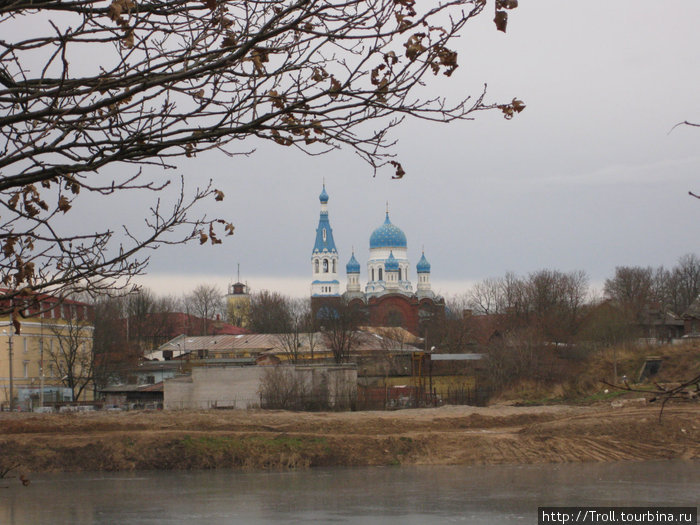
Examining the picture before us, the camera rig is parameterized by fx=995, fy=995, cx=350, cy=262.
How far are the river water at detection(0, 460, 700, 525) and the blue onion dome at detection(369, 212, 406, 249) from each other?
97156 mm

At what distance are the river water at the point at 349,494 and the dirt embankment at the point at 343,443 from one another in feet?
3.69

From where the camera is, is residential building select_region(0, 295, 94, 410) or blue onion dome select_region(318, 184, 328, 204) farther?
blue onion dome select_region(318, 184, 328, 204)

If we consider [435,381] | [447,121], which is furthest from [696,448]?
[447,121]

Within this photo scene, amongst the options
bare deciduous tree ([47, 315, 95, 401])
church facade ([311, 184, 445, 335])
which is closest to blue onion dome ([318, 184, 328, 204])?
church facade ([311, 184, 445, 335])

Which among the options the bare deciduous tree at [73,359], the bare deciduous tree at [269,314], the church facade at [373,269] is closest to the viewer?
the bare deciduous tree at [73,359]

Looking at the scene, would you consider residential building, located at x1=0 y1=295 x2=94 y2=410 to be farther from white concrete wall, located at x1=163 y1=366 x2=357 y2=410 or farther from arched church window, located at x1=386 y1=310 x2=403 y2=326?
arched church window, located at x1=386 y1=310 x2=403 y2=326

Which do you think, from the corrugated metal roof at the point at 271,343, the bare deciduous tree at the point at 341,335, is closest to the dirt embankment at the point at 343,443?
the bare deciduous tree at the point at 341,335

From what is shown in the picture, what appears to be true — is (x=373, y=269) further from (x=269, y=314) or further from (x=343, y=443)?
(x=343, y=443)

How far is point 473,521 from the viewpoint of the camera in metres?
18.9

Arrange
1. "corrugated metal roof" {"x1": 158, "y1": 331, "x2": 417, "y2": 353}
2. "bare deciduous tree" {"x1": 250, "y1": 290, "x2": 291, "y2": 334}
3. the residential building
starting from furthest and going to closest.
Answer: "bare deciduous tree" {"x1": 250, "y1": 290, "x2": 291, "y2": 334}, "corrugated metal roof" {"x1": 158, "y1": 331, "x2": 417, "y2": 353}, the residential building

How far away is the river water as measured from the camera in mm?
20219

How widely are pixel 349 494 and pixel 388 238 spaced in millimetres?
103516

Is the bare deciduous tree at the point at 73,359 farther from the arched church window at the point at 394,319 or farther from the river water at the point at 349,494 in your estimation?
the arched church window at the point at 394,319

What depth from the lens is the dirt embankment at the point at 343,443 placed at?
30.3 metres
